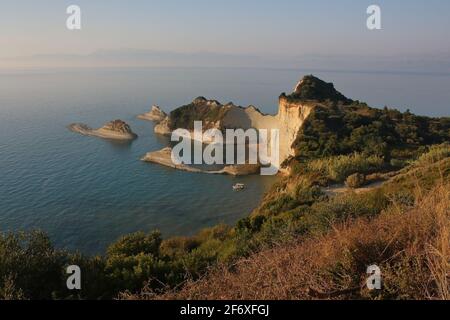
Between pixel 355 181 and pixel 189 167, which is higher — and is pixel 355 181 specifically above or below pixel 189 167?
above

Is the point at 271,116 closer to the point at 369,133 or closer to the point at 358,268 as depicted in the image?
the point at 369,133

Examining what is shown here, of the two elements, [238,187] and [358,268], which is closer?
[358,268]

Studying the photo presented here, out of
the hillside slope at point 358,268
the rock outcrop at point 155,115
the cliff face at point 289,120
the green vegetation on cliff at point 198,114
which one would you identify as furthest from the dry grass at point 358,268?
the rock outcrop at point 155,115

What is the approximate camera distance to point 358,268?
439cm

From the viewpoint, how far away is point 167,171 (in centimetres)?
4006

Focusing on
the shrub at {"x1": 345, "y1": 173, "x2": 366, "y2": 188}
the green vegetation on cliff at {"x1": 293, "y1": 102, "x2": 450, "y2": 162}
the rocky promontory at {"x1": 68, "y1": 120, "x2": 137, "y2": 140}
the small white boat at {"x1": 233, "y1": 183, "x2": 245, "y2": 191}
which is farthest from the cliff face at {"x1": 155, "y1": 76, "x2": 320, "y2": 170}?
the shrub at {"x1": 345, "y1": 173, "x2": 366, "y2": 188}

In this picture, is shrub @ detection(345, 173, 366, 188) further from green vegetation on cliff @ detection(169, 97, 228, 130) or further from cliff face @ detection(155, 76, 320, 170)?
green vegetation on cliff @ detection(169, 97, 228, 130)

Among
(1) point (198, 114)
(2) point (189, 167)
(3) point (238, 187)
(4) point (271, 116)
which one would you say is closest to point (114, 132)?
(1) point (198, 114)

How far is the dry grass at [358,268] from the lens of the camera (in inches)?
154
